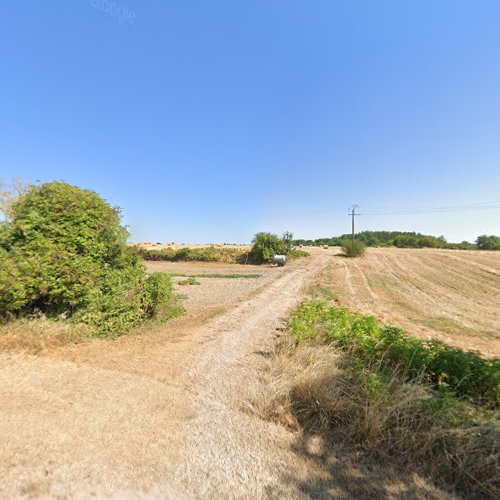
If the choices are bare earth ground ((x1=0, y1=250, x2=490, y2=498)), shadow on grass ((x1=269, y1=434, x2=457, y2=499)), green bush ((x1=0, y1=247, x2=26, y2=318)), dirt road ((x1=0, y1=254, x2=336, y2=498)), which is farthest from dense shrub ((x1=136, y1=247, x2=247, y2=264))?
shadow on grass ((x1=269, y1=434, x2=457, y2=499))

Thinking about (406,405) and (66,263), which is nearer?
(406,405)

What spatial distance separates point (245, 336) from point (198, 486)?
4206 millimetres

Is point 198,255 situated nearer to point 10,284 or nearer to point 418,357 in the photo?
point 10,284

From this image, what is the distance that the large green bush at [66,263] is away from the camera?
5230mm

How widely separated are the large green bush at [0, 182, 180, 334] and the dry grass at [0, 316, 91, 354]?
286 millimetres

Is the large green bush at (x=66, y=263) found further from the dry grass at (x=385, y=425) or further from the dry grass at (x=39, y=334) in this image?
the dry grass at (x=385, y=425)

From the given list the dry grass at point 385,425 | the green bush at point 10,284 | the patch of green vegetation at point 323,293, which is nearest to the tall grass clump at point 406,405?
the dry grass at point 385,425

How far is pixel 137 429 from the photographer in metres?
→ 2.96

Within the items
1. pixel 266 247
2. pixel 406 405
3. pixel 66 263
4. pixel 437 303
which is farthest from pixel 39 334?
pixel 266 247

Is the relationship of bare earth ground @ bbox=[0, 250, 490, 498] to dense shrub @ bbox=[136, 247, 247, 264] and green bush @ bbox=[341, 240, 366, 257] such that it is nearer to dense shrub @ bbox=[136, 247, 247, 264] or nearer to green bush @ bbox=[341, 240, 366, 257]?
dense shrub @ bbox=[136, 247, 247, 264]

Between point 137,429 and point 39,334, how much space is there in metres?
3.84

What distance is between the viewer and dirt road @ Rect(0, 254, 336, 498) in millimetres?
2303

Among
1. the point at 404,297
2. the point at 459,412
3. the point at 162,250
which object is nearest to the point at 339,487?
the point at 459,412

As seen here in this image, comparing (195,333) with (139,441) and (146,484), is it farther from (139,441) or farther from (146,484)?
(146,484)
